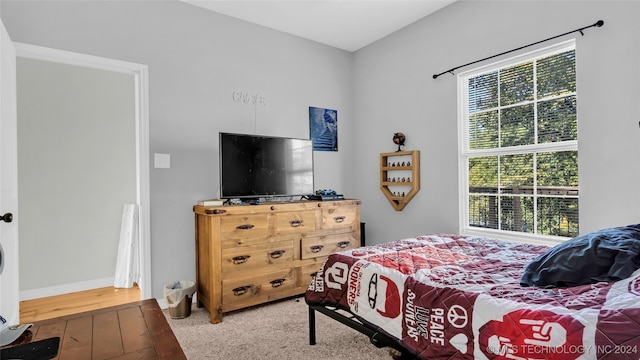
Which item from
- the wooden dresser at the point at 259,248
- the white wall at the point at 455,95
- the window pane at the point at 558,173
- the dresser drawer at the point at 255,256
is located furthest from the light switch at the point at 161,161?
the window pane at the point at 558,173

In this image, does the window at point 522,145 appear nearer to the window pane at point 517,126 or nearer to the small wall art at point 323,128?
the window pane at point 517,126

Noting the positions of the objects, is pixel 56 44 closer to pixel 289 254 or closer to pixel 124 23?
pixel 124 23

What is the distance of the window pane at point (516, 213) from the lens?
2752mm

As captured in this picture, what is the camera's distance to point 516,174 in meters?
2.83

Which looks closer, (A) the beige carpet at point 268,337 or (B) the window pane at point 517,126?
(A) the beige carpet at point 268,337

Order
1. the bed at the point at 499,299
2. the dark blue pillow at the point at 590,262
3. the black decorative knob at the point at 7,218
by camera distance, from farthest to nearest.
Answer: the black decorative knob at the point at 7,218, the dark blue pillow at the point at 590,262, the bed at the point at 499,299

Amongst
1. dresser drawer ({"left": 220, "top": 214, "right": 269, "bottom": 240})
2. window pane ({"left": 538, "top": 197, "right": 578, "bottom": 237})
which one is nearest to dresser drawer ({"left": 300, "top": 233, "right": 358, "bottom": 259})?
dresser drawer ({"left": 220, "top": 214, "right": 269, "bottom": 240})

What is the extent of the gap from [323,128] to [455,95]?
1538mm

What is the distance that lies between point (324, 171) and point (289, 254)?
4.43 feet

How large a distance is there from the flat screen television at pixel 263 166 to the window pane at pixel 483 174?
158 centimetres

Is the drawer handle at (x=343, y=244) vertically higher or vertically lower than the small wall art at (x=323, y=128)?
lower

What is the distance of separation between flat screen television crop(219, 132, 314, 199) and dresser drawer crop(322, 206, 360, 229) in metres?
0.32

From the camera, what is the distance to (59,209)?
340 cm

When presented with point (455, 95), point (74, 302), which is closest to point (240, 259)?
point (74, 302)
